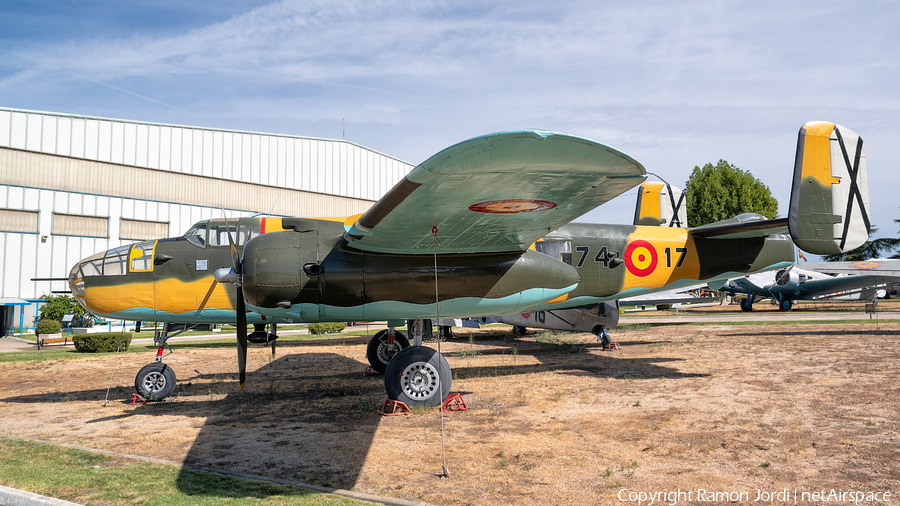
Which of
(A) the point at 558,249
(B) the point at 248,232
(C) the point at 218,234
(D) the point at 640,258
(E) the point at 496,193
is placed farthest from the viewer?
(D) the point at 640,258

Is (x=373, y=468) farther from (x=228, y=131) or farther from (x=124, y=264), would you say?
(x=228, y=131)

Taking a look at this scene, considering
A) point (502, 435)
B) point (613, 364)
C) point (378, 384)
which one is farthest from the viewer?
point (613, 364)

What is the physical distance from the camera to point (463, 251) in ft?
31.7

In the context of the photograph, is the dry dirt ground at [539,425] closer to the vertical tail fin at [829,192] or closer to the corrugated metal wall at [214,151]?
the vertical tail fin at [829,192]

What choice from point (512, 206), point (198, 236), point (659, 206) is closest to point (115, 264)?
point (198, 236)

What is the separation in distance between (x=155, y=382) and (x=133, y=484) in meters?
5.65

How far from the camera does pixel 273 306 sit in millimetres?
9141

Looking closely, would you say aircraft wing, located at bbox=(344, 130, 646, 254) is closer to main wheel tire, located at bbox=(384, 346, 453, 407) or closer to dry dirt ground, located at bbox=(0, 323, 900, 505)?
main wheel tire, located at bbox=(384, 346, 453, 407)

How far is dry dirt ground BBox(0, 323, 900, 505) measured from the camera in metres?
5.80

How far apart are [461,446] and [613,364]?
28.2 feet

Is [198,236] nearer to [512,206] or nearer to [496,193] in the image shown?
[512,206]

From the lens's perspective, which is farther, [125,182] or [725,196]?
[725,196]

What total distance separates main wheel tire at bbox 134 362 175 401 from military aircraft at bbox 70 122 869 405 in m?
0.03

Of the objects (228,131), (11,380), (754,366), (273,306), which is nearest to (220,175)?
(228,131)
